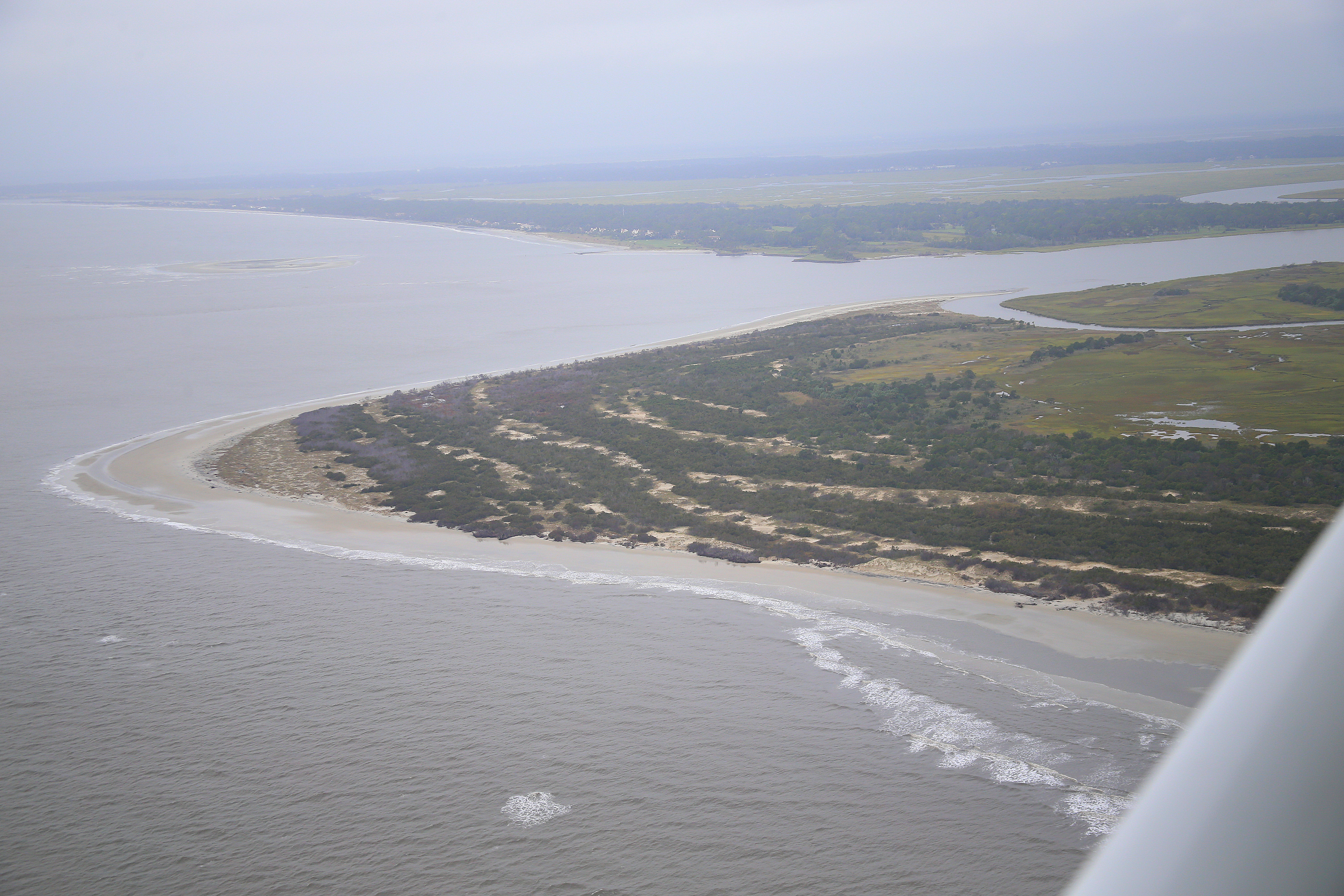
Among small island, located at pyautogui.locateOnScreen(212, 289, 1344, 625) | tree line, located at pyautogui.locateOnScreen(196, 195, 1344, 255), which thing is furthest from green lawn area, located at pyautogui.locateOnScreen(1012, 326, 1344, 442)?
tree line, located at pyautogui.locateOnScreen(196, 195, 1344, 255)

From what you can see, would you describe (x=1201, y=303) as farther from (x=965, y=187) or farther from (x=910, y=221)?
(x=965, y=187)

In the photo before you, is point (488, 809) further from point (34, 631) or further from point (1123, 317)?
point (1123, 317)

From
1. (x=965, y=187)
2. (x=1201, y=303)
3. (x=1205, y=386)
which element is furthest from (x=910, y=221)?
(x=1205, y=386)

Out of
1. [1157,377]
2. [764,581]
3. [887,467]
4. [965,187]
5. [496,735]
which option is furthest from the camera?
[965,187]

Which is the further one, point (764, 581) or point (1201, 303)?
point (1201, 303)

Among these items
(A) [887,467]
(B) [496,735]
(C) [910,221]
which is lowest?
(B) [496,735]

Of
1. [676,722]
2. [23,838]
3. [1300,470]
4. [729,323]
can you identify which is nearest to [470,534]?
[676,722]
